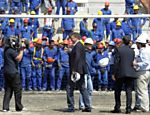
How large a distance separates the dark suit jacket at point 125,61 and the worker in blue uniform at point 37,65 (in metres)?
4.42

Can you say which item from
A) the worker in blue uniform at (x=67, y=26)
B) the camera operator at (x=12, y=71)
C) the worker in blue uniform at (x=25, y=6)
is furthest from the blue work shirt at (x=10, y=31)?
the camera operator at (x=12, y=71)

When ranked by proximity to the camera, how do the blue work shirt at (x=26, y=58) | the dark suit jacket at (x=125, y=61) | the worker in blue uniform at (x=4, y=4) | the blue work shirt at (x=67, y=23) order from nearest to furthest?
1. the dark suit jacket at (x=125, y=61)
2. the blue work shirt at (x=26, y=58)
3. the blue work shirt at (x=67, y=23)
4. the worker in blue uniform at (x=4, y=4)

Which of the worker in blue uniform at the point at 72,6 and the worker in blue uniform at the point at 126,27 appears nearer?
the worker in blue uniform at the point at 126,27

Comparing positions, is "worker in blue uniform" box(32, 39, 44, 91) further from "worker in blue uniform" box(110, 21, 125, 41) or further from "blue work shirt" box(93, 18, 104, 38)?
"worker in blue uniform" box(110, 21, 125, 41)

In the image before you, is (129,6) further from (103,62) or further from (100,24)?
(103,62)

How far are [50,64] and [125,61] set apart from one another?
4493 mm

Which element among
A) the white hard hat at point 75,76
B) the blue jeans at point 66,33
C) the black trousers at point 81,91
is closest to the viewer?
the white hard hat at point 75,76

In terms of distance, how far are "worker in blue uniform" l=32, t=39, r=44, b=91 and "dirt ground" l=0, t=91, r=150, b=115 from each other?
1.26 ft

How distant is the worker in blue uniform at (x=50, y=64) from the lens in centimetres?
1569

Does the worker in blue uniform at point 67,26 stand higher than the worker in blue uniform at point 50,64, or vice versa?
the worker in blue uniform at point 67,26

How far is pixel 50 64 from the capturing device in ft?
51.9

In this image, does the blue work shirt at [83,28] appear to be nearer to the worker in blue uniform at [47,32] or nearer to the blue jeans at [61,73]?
the worker in blue uniform at [47,32]

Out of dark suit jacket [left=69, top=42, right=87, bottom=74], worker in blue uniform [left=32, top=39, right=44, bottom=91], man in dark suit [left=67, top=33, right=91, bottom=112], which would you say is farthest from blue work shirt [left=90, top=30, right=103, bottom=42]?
dark suit jacket [left=69, top=42, right=87, bottom=74]

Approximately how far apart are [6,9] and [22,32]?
3.19m
